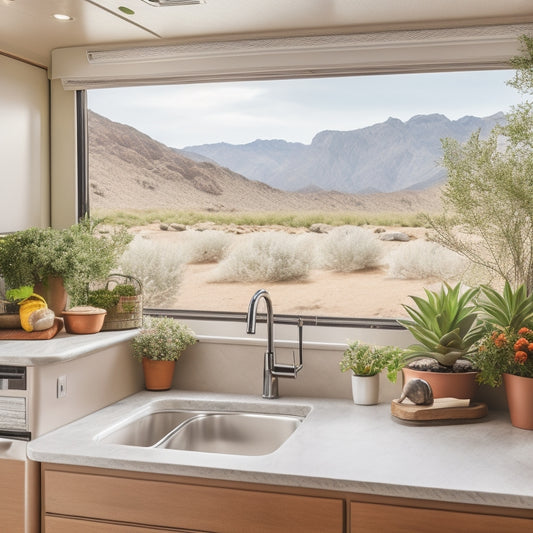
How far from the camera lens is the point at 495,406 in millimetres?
2307

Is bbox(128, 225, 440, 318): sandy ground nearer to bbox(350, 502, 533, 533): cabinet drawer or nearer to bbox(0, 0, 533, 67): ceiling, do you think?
bbox(0, 0, 533, 67): ceiling

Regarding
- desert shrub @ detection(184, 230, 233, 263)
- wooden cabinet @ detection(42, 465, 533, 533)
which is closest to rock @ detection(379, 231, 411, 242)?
desert shrub @ detection(184, 230, 233, 263)

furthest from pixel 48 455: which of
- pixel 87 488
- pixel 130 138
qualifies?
pixel 130 138

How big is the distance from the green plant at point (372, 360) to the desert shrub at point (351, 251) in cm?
215

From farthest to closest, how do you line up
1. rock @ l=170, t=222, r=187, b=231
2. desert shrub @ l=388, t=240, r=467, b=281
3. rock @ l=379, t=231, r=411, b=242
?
rock @ l=170, t=222, r=187, b=231
rock @ l=379, t=231, r=411, b=242
desert shrub @ l=388, t=240, r=467, b=281

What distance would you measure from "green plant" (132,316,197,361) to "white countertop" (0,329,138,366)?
50 millimetres

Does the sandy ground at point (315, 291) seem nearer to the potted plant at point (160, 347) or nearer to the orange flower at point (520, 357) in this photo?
the potted plant at point (160, 347)

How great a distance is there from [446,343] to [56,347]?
1.35m

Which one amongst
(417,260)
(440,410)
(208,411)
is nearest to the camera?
(440,410)

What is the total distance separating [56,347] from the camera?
2127mm

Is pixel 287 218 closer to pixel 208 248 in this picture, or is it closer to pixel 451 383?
pixel 208 248

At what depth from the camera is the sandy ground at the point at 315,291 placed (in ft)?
14.7

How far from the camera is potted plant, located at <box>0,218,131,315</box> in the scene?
2441 mm

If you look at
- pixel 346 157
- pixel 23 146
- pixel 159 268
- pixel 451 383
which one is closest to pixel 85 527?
pixel 451 383
